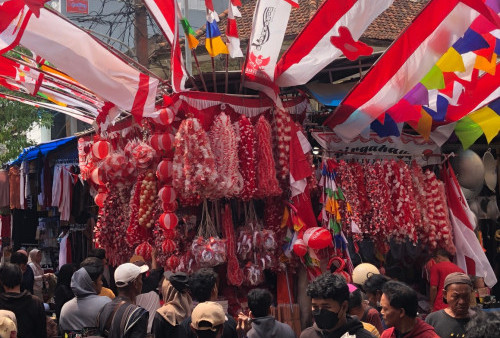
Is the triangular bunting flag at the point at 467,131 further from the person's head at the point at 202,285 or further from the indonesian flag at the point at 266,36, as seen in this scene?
the person's head at the point at 202,285

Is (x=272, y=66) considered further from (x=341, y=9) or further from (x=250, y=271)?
(x=250, y=271)

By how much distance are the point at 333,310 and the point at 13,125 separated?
15834 millimetres

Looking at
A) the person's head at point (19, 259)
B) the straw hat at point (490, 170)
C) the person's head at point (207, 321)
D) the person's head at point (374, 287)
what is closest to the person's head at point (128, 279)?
the person's head at point (207, 321)

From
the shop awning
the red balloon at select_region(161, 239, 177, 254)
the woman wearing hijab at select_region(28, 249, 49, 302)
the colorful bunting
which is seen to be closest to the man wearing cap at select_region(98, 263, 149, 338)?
the red balloon at select_region(161, 239, 177, 254)

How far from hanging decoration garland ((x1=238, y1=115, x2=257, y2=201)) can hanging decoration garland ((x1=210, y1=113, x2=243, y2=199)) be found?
0.25 ft

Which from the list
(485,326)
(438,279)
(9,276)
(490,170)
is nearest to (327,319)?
(485,326)

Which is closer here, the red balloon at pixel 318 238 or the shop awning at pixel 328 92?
the red balloon at pixel 318 238

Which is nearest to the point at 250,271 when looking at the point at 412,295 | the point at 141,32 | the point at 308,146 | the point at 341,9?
the point at 308,146

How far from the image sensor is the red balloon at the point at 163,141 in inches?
316

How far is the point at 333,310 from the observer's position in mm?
4504

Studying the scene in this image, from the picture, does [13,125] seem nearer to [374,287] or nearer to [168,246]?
[168,246]

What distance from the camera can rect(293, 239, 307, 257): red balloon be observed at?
8047 mm

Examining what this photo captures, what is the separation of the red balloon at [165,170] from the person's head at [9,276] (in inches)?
82.4

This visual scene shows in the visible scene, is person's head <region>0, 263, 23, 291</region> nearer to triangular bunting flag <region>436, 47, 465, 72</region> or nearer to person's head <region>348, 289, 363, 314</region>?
person's head <region>348, 289, 363, 314</region>
